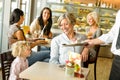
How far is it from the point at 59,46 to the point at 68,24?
0.29 meters

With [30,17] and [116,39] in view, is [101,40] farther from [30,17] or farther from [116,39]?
[30,17]

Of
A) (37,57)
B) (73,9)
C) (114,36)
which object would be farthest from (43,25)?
(73,9)

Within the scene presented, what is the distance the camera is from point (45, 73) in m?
2.47

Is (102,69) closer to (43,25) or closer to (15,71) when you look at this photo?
(43,25)

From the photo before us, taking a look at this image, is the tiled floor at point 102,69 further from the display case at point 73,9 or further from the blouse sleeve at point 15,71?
the blouse sleeve at point 15,71

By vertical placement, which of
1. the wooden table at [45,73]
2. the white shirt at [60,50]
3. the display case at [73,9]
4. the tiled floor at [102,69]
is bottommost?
the tiled floor at [102,69]

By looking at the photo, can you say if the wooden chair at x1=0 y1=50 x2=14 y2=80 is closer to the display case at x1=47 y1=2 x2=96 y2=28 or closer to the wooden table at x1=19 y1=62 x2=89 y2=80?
the wooden table at x1=19 y1=62 x2=89 y2=80

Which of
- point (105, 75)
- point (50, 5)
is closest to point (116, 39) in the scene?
point (105, 75)

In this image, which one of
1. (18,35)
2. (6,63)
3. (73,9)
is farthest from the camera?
(73,9)

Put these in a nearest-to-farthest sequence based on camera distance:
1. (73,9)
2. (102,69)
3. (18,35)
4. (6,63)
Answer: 1. (6,63)
2. (18,35)
3. (102,69)
4. (73,9)

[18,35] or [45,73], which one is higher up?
[18,35]

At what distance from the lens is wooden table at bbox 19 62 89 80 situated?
2.34m

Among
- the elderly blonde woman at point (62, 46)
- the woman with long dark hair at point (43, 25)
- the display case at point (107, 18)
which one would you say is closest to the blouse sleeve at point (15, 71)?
the elderly blonde woman at point (62, 46)

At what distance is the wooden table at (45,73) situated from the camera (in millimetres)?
2342
